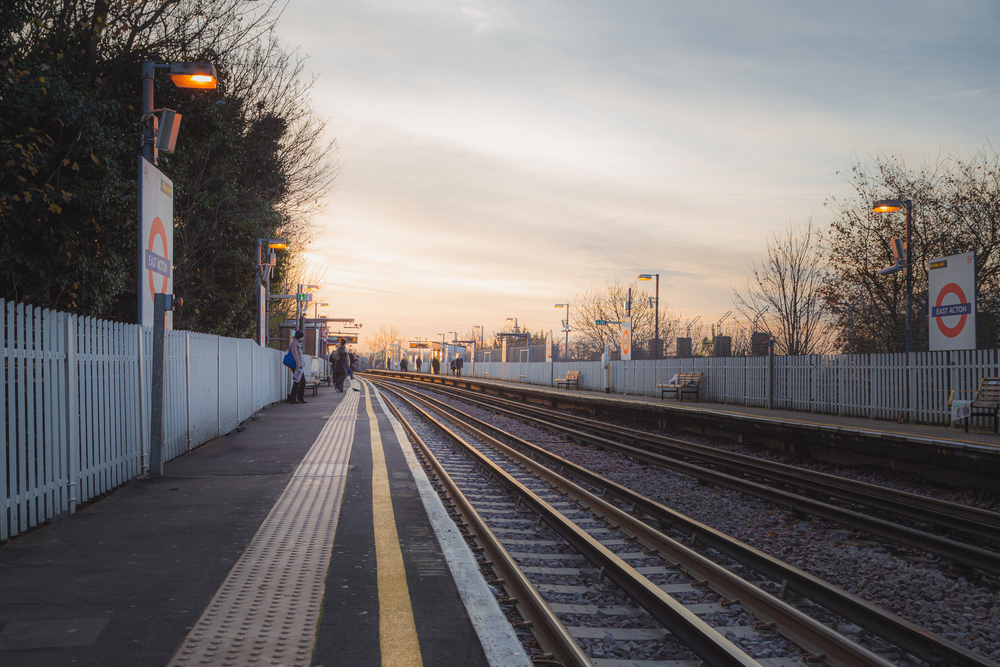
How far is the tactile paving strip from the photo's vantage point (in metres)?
3.44

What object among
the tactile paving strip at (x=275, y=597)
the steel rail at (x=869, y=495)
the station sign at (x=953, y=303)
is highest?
the station sign at (x=953, y=303)

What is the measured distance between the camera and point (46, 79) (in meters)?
11.2

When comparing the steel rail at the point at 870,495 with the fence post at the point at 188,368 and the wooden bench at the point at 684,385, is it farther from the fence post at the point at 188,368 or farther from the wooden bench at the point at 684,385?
the wooden bench at the point at 684,385

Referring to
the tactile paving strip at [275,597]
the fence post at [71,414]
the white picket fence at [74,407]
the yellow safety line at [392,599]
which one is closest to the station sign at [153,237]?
the white picket fence at [74,407]

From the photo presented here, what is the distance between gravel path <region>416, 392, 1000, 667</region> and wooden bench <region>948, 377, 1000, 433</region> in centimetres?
316

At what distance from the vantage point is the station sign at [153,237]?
349 inches

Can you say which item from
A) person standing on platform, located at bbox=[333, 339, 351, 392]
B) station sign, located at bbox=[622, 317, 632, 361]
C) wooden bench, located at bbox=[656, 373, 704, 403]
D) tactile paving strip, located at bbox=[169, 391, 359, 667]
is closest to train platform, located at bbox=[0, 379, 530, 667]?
tactile paving strip, located at bbox=[169, 391, 359, 667]

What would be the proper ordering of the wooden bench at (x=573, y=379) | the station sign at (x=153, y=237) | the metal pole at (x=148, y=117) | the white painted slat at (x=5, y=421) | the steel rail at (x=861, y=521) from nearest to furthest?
1. the white painted slat at (x=5, y=421)
2. the steel rail at (x=861, y=521)
3. the station sign at (x=153, y=237)
4. the metal pole at (x=148, y=117)
5. the wooden bench at (x=573, y=379)

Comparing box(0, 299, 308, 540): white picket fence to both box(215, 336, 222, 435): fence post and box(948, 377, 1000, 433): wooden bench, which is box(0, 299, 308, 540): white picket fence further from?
box(948, 377, 1000, 433): wooden bench

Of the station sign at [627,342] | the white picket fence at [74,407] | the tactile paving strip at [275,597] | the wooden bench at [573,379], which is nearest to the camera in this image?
the tactile paving strip at [275,597]

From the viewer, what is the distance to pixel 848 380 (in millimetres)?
18422

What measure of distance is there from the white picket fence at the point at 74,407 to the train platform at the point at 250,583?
259mm

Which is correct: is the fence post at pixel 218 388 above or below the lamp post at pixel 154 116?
below

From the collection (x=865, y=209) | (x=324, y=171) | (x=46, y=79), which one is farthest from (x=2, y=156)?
(x=865, y=209)
